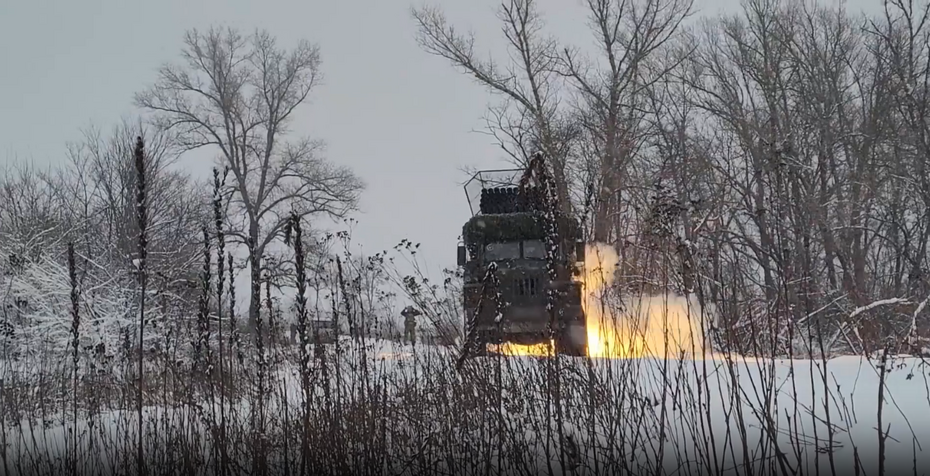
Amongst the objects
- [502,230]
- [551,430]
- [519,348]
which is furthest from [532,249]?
[551,430]

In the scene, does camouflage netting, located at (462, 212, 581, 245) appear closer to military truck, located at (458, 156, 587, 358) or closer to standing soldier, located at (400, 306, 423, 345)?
military truck, located at (458, 156, 587, 358)

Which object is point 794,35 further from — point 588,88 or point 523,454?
point 523,454

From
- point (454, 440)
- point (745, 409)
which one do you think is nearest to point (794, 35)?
point (745, 409)

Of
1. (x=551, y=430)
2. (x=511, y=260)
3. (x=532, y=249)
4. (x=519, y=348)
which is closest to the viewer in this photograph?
(x=551, y=430)

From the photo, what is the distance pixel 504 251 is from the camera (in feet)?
30.6

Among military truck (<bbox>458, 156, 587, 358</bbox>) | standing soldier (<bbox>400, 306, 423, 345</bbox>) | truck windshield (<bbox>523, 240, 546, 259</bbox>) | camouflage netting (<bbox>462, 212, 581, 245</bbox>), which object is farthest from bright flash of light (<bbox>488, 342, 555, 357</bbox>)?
camouflage netting (<bbox>462, 212, 581, 245</bbox>)

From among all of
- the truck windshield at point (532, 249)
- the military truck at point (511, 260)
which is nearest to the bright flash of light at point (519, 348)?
the military truck at point (511, 260)

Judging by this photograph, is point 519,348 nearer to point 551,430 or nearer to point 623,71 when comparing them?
point 551,430

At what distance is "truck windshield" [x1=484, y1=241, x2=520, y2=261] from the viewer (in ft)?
30.4

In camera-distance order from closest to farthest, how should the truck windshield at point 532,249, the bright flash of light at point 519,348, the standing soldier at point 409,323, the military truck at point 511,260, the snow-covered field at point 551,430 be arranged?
the bright flash of light at point 519,348
the snow-covered field at point 551,430
the military truck at point 511,260
the standing soldier at point 409,323
the truck windshield at point 532,249

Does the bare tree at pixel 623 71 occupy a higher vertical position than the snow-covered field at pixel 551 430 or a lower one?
higher

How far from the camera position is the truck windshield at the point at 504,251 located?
30.4 feet

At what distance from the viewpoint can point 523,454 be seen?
2.77m

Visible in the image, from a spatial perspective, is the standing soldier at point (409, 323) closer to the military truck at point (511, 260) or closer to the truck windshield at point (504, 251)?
the military truck at point (511, 260)
